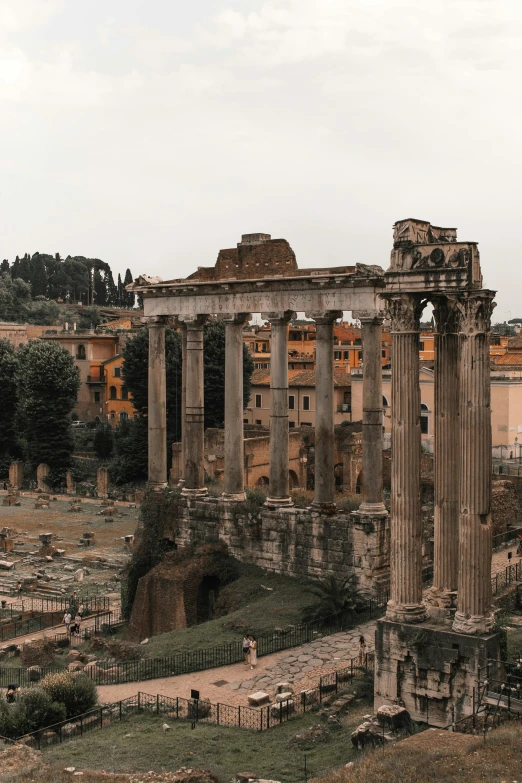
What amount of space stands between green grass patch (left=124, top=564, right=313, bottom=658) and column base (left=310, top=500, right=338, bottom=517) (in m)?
1.93

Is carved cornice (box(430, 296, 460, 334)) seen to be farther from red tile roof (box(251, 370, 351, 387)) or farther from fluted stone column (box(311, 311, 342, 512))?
red tile roof (box(251, 370, 351, 387))

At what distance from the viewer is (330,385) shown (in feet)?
85.4

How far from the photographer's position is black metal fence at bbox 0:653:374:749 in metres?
17.8

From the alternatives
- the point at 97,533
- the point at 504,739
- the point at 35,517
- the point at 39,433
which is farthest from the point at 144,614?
the point at 39,433

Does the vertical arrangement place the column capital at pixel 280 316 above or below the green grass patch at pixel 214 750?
above

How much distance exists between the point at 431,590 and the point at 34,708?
7807 mm

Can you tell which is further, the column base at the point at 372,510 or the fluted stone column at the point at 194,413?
the fluted stone column at the point at 194,413

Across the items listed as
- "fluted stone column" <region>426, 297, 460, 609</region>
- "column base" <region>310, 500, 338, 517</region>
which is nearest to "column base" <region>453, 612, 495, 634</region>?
"fluted stone column" <region>426, 297, 460, 609</region>

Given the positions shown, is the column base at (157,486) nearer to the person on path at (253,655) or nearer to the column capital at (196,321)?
the column capital at (196,321)

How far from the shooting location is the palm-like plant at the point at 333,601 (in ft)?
75.9

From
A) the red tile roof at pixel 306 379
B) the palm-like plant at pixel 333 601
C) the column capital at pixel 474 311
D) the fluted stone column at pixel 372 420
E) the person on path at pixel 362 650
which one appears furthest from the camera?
the red tile roof at pixel 306 379

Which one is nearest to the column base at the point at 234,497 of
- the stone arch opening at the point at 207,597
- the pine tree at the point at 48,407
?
the stone arch opening at the point at 207,597

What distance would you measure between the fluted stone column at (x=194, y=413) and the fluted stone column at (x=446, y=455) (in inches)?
484

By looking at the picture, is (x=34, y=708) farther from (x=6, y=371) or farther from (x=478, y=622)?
(x=6, y=371)
